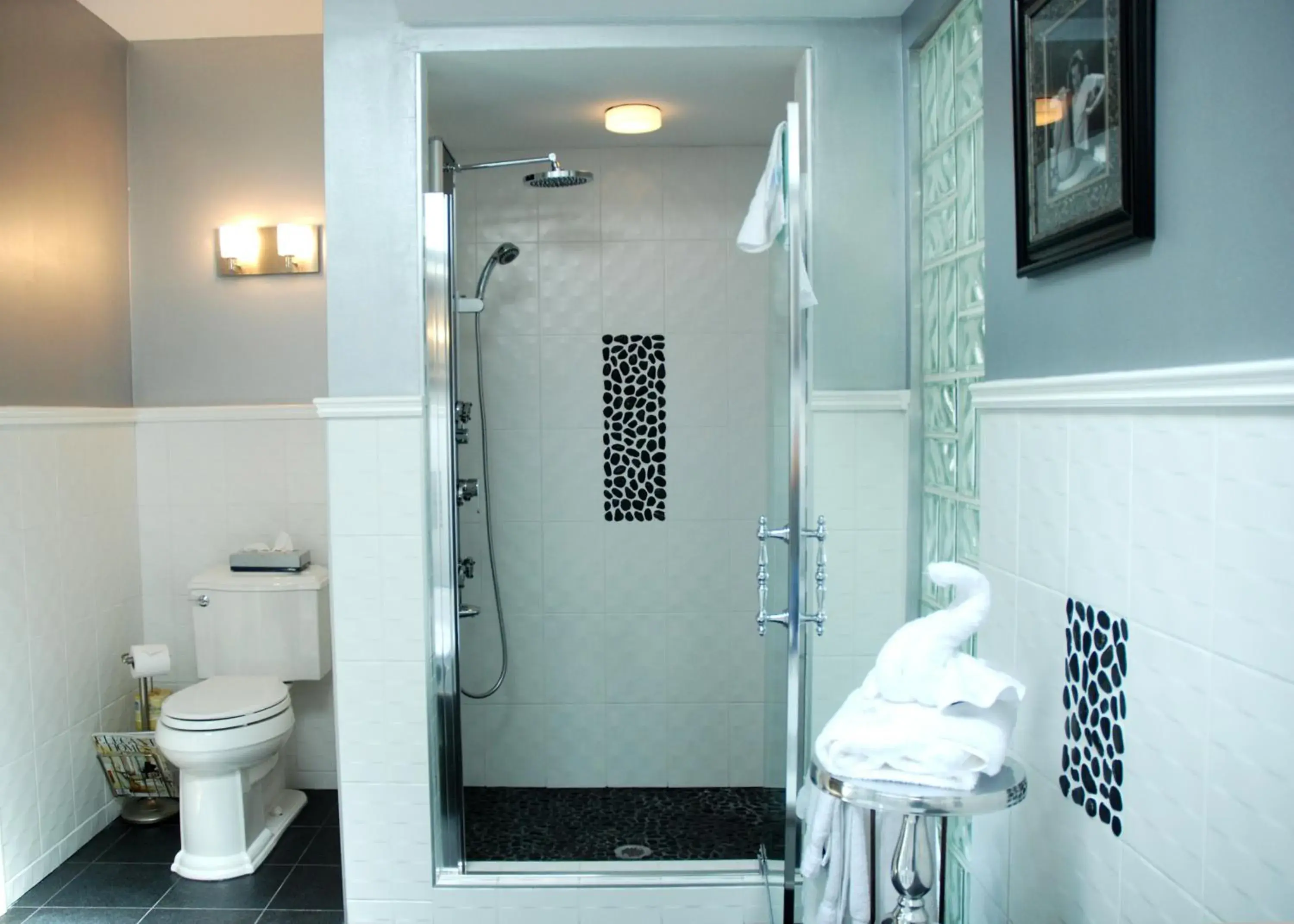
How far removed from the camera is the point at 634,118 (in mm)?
2906

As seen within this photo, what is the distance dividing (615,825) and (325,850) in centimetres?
90

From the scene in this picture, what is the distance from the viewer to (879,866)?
5.82ft

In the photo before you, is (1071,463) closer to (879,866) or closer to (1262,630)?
(1262,630)

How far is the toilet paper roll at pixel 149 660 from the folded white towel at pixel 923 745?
2490 millimetres

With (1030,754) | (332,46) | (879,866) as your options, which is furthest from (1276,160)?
(332,46)

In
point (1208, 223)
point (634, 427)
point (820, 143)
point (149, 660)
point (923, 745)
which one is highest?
point (820, 143)

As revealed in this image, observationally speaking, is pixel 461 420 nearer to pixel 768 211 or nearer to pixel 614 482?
pixel 614 482

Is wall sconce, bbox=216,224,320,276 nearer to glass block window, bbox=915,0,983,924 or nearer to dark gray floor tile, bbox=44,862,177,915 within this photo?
dark gray floor tile, bbox=44,862,177,915

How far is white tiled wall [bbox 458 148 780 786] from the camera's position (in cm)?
341

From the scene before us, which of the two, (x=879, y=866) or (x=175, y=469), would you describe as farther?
(x=175, y=469)

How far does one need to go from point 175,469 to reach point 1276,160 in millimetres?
3369

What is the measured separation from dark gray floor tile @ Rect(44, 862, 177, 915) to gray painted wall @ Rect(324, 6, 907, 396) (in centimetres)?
162

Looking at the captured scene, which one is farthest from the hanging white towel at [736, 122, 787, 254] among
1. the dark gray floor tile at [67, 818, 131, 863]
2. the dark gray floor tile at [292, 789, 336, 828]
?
the dark gray floor tile at [67, 818, 131, 863]

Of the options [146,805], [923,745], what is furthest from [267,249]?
[923,745]
